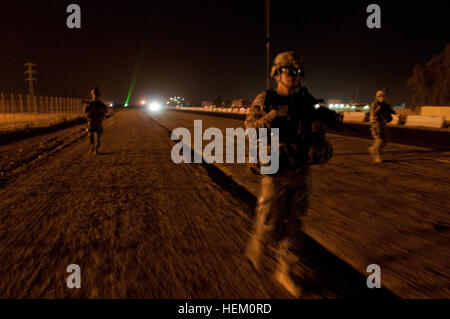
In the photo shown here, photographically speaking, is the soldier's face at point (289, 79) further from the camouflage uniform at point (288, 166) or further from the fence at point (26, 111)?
the fence at point (26, 111)

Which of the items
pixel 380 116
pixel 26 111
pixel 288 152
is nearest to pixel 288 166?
pixel 288 152

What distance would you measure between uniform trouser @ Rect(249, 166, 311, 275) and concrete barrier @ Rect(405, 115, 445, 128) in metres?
22.0

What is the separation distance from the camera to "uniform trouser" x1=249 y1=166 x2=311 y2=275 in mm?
2793

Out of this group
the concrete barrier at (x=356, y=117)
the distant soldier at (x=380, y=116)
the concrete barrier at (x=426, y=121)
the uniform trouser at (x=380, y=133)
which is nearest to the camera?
the distant soldier at (x=380, y=116)

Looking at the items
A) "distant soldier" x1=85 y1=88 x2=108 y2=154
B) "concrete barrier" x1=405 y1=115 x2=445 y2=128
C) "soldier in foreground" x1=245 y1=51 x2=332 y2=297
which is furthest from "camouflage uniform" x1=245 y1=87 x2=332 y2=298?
"concrete barrier" x1=405 y1=115 x2=445 y2=128

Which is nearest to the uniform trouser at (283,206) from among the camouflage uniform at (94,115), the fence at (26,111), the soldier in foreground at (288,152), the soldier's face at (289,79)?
the soldier in foreground at (288,152)

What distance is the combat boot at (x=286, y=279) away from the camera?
265 cm

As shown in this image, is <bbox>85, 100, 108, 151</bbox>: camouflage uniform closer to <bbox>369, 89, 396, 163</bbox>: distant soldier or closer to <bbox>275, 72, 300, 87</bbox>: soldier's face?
<bbox>369, 89, 396, 163</bbox>: distant soldier

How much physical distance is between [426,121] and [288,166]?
912 inches

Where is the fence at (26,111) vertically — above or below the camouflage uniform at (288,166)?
above

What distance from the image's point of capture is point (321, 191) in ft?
19.8
